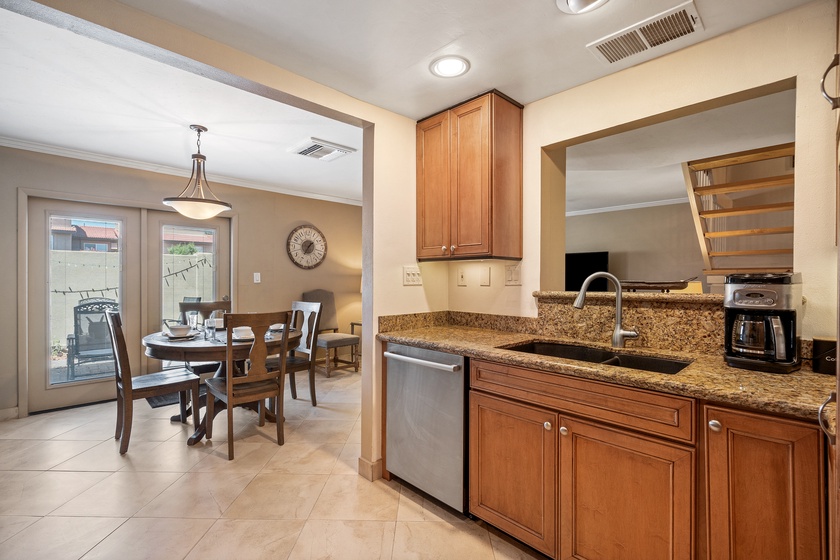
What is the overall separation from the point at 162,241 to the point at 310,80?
A: 3062 mm

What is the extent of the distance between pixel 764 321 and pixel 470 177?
148 centimetres

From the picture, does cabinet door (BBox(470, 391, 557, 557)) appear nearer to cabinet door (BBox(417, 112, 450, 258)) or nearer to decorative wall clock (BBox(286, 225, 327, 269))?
cabinet door (BBox(417, 112, 450, 258))

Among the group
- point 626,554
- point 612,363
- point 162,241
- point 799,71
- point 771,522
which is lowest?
point 626,554

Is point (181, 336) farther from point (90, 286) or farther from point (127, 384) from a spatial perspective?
point (90, 286)

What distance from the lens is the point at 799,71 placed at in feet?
4.79

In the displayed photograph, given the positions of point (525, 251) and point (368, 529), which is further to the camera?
point (525, 251)

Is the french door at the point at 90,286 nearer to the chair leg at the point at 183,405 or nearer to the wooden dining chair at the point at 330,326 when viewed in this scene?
the chair leg at the point at 183,405

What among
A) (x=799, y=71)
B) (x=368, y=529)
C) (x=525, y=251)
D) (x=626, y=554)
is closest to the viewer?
(x=626, y=554)

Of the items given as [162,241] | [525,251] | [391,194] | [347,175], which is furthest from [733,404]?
[162,241]

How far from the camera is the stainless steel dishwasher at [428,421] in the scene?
6.08 feet

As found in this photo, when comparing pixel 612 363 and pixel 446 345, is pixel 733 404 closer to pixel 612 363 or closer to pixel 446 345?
pixel 612 363

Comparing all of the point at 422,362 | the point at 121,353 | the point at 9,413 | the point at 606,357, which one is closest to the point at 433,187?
the point at 422,362

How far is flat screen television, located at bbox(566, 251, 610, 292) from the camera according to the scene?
20.2 feet

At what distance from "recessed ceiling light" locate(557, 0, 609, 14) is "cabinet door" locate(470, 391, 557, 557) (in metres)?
1.62
